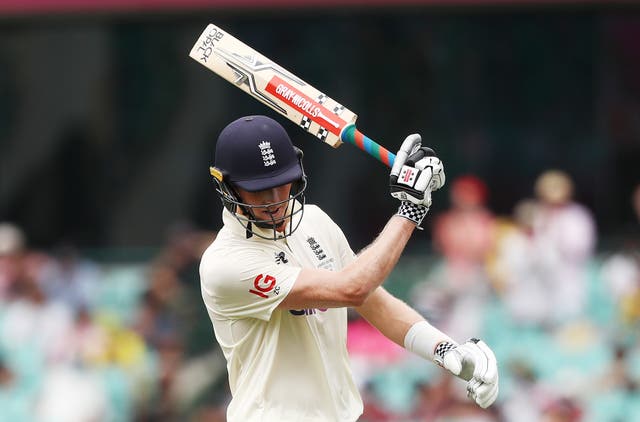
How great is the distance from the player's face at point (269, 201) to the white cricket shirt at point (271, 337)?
0.09 meters

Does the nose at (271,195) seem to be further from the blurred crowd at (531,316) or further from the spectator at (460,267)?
the spectator at (460,267)

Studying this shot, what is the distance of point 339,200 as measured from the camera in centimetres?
1002

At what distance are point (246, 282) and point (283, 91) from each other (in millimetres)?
805

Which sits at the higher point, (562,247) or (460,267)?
(562,247)

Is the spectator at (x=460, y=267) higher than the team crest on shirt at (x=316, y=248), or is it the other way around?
the team crest on shirt at (x=316, y=248)

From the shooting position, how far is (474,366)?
4227 mm

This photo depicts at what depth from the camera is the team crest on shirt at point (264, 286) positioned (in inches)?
162

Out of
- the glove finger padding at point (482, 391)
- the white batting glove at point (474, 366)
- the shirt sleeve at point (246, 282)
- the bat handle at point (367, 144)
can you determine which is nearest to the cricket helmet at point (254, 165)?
the shirt sleeve at point (246, 282)

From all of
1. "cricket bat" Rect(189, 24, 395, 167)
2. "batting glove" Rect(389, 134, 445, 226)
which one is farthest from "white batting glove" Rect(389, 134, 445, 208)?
"cricket bat" Rect(189, 24, 395, 167)

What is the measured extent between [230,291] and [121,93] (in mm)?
6503

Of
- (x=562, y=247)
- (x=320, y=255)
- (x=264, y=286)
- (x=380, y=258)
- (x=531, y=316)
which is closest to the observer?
(x=380, y=258)

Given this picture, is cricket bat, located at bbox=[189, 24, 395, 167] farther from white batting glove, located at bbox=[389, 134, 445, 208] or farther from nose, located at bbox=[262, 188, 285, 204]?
nose, located at bbox=[262, 188, 285, 204]

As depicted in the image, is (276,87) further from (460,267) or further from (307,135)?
(307,135)

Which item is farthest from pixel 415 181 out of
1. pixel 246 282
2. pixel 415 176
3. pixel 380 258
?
pixel 246 282
